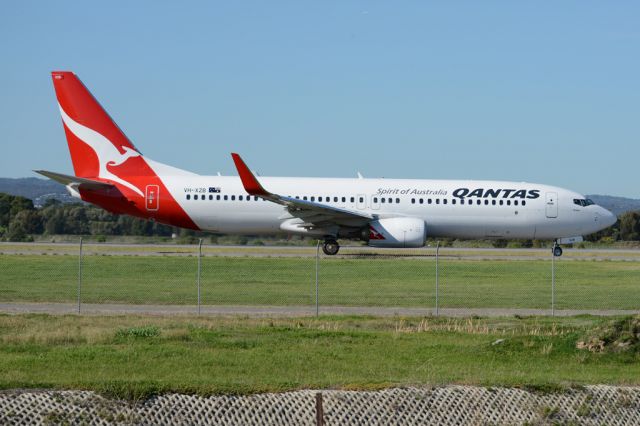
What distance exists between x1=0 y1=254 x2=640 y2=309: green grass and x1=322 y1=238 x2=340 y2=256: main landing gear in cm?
234

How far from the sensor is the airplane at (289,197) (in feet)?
135

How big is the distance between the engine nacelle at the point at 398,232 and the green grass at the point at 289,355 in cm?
2030

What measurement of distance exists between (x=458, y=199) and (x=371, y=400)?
107 ft

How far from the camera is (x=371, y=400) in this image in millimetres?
Answer: 9531

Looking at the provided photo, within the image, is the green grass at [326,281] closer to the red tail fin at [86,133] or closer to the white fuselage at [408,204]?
the white fuselage at [408,204]

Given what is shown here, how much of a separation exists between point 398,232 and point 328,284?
38.0 ft

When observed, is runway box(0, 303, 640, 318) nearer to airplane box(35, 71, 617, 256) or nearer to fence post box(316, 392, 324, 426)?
fence post box(316, 392, 324, 426)

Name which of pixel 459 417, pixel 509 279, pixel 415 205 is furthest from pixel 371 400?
pixel 415 205

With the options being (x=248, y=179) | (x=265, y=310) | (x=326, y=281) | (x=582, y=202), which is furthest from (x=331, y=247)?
(x=265, y=310)

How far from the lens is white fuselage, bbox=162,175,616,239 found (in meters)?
41.3

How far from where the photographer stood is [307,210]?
39750mm

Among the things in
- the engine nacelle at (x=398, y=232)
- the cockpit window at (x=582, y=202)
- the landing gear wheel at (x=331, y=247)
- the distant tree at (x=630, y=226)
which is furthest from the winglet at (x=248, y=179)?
the distant tree at (x=630, y=226)

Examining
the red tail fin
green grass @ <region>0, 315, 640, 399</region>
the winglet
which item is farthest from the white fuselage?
green grass @ <region>0, 315, 640, 399</region>

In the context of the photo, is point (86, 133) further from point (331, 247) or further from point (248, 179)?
point (331, 247)
